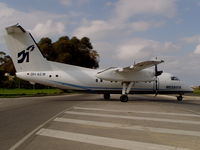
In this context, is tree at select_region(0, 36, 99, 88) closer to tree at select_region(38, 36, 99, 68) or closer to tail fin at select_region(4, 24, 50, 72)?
tree at select_region(38, 36, 99, 68)

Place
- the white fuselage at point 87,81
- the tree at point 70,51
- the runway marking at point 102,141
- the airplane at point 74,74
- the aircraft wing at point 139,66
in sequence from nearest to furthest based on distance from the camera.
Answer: the runway marking at point 102,141
the aircraft wing at point 139,66
the airplane at point 74,74
the white fuselage at point 87,81
the tree at point 70,51

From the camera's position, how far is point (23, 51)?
21.1m

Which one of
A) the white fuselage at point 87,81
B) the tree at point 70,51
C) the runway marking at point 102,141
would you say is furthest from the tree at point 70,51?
the runway marking at point 102,141

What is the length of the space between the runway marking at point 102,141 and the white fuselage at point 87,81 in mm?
14147

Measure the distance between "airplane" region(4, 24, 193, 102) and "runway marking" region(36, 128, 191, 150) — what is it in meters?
14.1

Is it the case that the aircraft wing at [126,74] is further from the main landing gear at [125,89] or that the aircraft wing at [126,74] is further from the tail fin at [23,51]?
the tail fin at [23,51]

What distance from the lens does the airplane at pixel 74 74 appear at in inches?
827

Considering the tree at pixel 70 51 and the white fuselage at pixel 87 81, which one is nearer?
the white fuselage at pixel 87 81

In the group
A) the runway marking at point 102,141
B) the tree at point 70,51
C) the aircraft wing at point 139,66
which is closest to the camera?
the runway marking at point 102,141

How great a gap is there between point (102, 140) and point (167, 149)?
1.72 metres

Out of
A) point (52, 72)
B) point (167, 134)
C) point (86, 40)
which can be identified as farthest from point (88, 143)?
point (86, 40)

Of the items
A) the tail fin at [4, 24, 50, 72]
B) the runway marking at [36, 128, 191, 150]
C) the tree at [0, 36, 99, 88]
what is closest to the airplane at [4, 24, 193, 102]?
the tail fin at [4, 24, 50, 72]

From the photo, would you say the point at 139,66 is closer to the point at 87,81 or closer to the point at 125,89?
the point at 125,89

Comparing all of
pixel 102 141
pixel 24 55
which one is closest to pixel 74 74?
pixel 24 55
